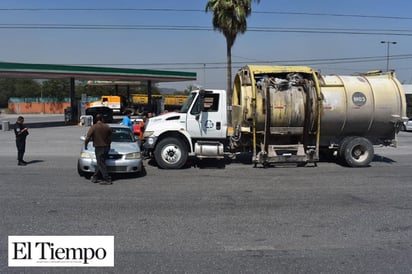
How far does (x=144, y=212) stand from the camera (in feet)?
22.2

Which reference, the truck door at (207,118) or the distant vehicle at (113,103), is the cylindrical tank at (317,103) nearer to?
the truck door at (207,118)

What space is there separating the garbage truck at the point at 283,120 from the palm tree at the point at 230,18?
12666mm

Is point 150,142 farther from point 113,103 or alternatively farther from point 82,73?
point 113,103

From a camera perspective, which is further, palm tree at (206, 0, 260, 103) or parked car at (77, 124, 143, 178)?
palm tree at (206, 0, 260, 103)

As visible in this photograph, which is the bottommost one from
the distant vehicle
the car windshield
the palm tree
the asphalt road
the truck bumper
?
the asphalt road

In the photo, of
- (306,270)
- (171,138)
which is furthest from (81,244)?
(171,138)

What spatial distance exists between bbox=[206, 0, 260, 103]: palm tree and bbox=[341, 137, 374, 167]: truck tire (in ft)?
43.3

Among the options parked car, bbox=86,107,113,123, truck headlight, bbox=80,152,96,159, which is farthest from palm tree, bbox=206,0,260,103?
truck headlight, bbox=80,152,96,159

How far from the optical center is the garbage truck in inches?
460

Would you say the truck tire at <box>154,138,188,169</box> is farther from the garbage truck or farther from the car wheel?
the car wheel

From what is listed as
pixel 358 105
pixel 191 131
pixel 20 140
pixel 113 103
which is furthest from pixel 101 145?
pixel 113 103

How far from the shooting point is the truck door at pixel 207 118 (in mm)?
Result: 11812

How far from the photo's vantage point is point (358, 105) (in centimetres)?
1210

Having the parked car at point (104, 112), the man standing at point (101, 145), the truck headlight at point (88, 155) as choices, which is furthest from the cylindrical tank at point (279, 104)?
the parked car at point (104, 112)
